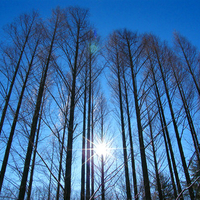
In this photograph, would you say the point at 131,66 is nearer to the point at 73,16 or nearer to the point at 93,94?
the point at 73,16

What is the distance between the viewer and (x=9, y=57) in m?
5.28

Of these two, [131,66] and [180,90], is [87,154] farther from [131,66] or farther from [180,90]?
[180,90]

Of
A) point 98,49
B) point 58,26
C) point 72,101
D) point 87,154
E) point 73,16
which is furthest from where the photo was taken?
point 87,154

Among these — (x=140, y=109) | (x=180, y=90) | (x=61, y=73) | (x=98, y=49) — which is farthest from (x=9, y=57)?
(x=180, y=90)

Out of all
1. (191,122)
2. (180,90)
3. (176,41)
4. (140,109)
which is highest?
(176,41)

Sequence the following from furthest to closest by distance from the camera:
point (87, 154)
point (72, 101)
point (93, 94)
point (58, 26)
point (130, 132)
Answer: point (93, 94) → point (130, 132) → point (87, 154) → point (58, 26) → point (72, 101)

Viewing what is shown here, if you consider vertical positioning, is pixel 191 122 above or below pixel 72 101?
above

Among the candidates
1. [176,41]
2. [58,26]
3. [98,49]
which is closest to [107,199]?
[98,49]

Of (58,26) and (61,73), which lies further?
(58,26)

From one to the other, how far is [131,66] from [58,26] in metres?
2.97

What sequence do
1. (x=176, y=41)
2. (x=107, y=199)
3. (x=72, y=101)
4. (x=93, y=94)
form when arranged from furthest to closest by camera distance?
(x=176, y=41) < (x=93, y=94) < (x=107, y=199) < (x=72, y=101)

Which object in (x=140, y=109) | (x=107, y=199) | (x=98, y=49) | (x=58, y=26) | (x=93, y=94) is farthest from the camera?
(x=93, y=94)

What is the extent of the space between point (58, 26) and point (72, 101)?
3879 millimetres

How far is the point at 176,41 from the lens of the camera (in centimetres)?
931
